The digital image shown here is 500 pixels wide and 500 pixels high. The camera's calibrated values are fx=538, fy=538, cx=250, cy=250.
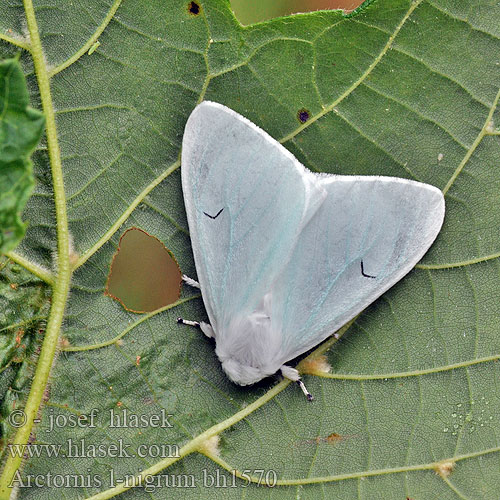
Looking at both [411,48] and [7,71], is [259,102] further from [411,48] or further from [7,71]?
[7,71]

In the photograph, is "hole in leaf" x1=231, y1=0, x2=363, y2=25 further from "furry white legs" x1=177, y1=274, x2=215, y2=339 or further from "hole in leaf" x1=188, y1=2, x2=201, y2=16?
"furry white legs" x1=177, y1=274, x2=215, y2=339

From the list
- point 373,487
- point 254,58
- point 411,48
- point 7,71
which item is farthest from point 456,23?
point 373,487

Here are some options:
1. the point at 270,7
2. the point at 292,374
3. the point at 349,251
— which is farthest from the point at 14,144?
the point at 270,7

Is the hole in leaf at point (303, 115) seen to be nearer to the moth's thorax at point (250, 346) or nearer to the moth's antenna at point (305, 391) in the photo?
the moth's thorax at point (250, 346)

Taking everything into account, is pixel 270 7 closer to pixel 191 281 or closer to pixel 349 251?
pixel 349 251

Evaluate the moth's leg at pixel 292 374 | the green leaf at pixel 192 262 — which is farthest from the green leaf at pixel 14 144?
the moth's leg at pixel 292 374

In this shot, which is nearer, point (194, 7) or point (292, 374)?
point (194, 7)

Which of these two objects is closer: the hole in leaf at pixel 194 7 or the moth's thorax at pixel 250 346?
the hole in leaf at pixel 194 7
